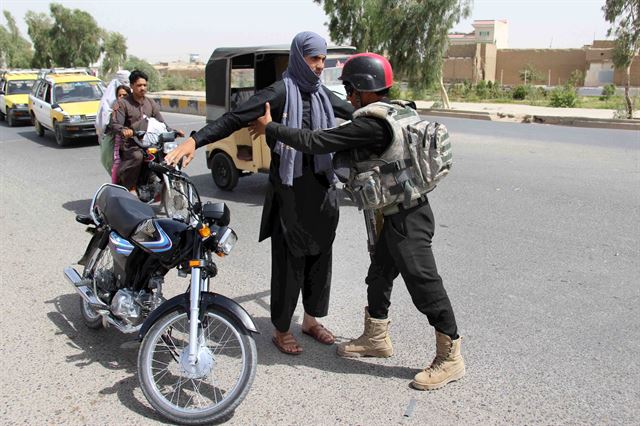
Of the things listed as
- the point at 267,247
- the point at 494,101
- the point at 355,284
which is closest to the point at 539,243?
the point at 355,284

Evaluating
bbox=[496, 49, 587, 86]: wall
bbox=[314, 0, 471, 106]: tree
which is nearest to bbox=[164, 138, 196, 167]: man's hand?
bbox=[314, 0, 471, 106]: tree

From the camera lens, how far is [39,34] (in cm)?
5888

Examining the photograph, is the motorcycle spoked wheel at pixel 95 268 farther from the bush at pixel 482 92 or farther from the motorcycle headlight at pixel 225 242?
the bush at pixel 482 92

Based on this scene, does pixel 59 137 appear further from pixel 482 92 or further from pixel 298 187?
pixel 482 92

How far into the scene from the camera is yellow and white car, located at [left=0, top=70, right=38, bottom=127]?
1830cm

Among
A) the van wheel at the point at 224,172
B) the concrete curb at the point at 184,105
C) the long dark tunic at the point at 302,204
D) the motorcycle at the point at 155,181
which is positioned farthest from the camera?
the concrete curb at the point at 184,105

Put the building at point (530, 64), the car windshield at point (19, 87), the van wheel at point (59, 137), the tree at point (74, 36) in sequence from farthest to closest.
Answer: the tree at point (74, 36) < the building at point (530, 64) < the car windshield at point (19, 87) < the van wheel at point (59, 137)

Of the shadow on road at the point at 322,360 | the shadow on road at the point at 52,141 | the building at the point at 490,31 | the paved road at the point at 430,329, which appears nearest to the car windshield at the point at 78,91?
the shadow on road at the point at 52,141

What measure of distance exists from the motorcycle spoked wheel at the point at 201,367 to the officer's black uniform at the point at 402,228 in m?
0.89

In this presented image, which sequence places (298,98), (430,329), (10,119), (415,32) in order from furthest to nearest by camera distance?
(415,32) < (10,119) < (430,329) < (298,98)

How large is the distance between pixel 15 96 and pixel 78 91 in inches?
200

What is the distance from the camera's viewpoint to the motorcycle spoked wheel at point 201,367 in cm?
292

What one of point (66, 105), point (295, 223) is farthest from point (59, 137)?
point (295, 223)

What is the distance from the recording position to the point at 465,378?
3357 millimetres
